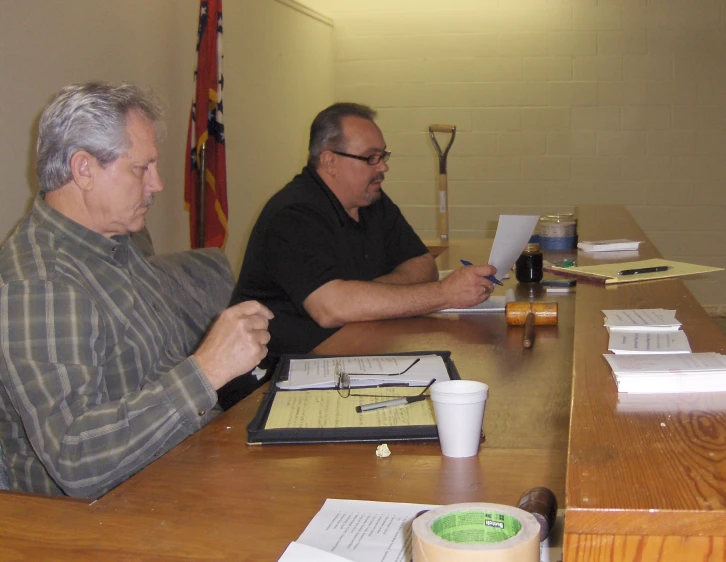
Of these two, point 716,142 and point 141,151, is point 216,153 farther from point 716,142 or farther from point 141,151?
point 716,142

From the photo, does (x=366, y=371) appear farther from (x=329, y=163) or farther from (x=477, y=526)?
(x=329, y=163)

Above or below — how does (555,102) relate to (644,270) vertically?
above

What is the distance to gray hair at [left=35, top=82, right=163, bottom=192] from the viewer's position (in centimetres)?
158

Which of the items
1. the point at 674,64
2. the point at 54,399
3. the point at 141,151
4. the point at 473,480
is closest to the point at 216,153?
the point at 141,151

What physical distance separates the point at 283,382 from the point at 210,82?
266 centimetres

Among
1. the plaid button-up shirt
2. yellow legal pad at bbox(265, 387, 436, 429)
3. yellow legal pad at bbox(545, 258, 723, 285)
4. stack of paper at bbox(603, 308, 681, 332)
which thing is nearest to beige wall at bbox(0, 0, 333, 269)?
the plaid button-up shirt

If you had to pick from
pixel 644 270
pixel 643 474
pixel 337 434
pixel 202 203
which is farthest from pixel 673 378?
pixel 202 203

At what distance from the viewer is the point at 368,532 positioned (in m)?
1.03

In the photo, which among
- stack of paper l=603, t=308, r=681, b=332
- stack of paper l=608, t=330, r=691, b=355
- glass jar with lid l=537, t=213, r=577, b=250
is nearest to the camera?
stack of paper l=608, t=330, r=691, b=355

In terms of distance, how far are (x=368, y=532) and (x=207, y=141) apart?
3.26 meters

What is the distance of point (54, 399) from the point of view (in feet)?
4.31

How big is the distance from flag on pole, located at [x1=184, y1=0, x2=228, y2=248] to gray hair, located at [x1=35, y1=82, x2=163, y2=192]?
7.89 ft

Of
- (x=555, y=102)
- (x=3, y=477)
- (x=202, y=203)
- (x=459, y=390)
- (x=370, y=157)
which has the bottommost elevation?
(x=3, y=477)

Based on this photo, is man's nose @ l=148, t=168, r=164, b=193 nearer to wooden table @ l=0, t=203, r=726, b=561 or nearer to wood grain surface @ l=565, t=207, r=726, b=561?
wooden table @ l=0, t=203, r=726, b=561
